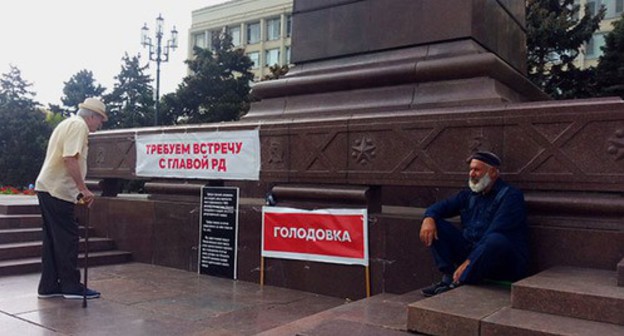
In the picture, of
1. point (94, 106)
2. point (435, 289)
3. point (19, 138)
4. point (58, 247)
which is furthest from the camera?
point (19, 138)

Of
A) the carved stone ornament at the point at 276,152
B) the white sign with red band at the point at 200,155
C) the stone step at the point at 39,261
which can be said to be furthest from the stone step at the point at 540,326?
the stone step at the point at 39,261

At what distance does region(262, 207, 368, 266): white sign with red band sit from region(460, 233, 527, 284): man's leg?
1.56 meters

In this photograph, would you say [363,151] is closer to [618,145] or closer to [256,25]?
[618,145]

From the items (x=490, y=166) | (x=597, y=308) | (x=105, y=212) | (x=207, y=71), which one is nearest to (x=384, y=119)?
(x=490, y=166)

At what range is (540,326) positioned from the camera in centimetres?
329

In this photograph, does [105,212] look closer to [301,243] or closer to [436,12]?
[301,243]

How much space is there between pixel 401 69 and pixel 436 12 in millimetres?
910

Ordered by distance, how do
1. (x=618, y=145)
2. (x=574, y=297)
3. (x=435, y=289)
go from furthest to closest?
A: (x=435, y=289) < (x=618, y=145) < (x=574, y=297)

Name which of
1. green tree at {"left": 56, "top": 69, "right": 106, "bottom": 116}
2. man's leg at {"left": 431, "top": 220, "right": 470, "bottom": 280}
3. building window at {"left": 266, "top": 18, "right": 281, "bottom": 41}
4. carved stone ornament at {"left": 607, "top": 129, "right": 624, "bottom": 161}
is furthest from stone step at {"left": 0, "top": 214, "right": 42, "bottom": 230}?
building window at {"left": 266, "top": 18, "right": 281, "bottom": 41}

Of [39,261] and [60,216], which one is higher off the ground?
[60,216]

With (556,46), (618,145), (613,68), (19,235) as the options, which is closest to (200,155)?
(19,235)

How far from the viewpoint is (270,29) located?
2591 inches

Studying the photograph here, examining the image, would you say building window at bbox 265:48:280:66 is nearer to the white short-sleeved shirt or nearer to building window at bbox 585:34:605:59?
building window at bbox 585:34:605:59

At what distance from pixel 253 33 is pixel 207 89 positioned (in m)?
37.1
